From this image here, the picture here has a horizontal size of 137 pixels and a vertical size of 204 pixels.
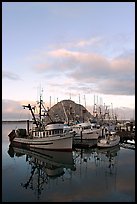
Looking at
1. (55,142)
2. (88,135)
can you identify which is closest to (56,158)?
(55,142)

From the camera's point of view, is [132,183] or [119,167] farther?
[119,167]

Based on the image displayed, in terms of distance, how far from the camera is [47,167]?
2538 centimetres

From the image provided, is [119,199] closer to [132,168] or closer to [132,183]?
[132,183]

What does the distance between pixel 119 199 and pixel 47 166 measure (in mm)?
12353

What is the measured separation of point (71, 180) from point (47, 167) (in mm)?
6426


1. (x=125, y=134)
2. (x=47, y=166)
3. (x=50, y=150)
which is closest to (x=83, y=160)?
(x=47, y=166)

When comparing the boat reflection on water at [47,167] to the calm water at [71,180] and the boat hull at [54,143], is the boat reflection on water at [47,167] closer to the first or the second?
the calm water at [71,180]

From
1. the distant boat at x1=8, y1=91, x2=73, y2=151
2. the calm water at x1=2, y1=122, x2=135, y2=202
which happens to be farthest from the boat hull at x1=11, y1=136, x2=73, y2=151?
the calm water at x1=2, y1=122, x2=135, y2=202

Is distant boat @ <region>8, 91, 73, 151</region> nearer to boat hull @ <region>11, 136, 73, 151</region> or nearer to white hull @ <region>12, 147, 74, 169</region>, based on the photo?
boat hull @ <region>11, 136, 73, 151</region>

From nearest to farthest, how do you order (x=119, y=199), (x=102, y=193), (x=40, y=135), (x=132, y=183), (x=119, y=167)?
(x=119, y=199), (x=102, y=193), (x=132, y=183), (x=119, y=167), (x=40, y=135)

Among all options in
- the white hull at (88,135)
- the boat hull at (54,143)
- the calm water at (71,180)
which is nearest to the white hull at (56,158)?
the calm water at (71,180)

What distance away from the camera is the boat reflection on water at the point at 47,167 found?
19062mm

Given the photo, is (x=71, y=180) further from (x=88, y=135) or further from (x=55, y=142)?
(x=88, y=135)

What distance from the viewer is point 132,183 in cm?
1848
